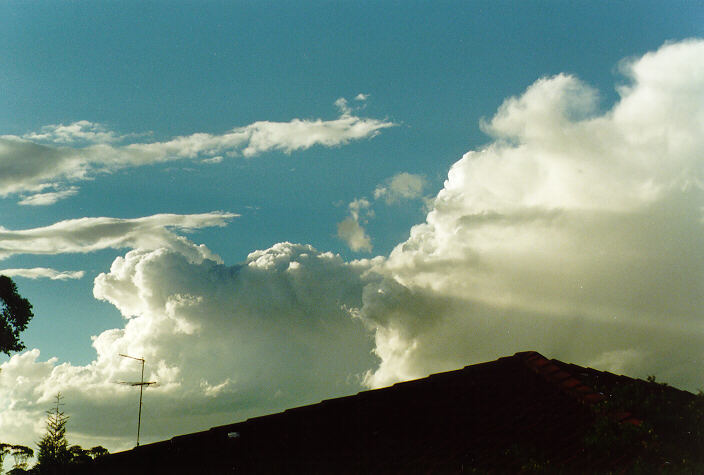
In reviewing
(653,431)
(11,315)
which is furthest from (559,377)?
(11,315)

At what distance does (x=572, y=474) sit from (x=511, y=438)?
2168mm

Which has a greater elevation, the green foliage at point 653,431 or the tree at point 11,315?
the tree at point 11,315

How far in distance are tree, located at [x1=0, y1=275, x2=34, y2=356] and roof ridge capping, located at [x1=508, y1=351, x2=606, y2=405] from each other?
119 feet

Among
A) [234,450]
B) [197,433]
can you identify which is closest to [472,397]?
[234,450]

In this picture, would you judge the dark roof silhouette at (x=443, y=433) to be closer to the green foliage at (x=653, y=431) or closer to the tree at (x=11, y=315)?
the green foliage at (x=653, y=431)

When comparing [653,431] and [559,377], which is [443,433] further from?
[653,431]

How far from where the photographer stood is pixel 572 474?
1105cm

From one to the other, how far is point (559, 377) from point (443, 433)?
4.11 metres

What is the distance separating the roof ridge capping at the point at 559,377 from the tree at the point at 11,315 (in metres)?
36.3

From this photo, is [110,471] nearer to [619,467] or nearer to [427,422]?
[427,422]

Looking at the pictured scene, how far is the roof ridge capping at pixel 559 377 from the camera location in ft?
47.4

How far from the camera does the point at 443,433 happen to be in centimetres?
1366

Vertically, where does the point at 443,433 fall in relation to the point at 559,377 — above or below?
below

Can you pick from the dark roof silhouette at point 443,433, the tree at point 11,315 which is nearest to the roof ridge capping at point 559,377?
the dark roof silhouette at point 443,433
